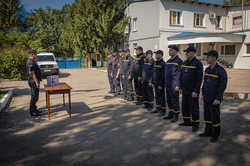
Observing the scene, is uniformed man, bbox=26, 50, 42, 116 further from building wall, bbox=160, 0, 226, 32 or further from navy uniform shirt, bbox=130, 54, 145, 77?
building wall, bbox=160, 0, 226, 32

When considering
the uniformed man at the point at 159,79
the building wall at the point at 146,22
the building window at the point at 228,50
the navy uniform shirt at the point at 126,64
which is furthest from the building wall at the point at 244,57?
the uniformed man at the point at 159,79

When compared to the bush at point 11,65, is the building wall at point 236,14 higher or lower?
higher

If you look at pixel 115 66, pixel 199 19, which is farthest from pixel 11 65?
pixel 199 19

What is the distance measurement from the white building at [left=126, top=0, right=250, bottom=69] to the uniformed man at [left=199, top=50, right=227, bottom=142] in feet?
59.1

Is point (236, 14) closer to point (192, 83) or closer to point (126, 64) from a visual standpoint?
point (126, 64)

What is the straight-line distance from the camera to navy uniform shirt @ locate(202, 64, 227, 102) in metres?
4.12

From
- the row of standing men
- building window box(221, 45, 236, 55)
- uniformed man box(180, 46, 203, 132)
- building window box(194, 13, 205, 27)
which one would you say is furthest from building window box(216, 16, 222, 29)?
uniformed man box(180, 46, 203, 132)

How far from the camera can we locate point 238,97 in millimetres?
8680

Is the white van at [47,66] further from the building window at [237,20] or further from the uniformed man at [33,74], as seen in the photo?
the building window at [237,20]

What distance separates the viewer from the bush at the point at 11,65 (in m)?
16.1

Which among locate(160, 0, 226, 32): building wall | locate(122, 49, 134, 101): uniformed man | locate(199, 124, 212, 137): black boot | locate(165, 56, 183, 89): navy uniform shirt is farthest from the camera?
locate(160, 0, 226, 32): building wall

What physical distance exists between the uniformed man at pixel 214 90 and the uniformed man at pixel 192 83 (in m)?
0.32

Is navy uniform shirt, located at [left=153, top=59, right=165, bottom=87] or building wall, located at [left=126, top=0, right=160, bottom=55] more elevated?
building wall, located at [left=126, top=0, right=160, bottom=55]

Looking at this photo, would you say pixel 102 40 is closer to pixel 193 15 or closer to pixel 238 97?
pixel 193 15
